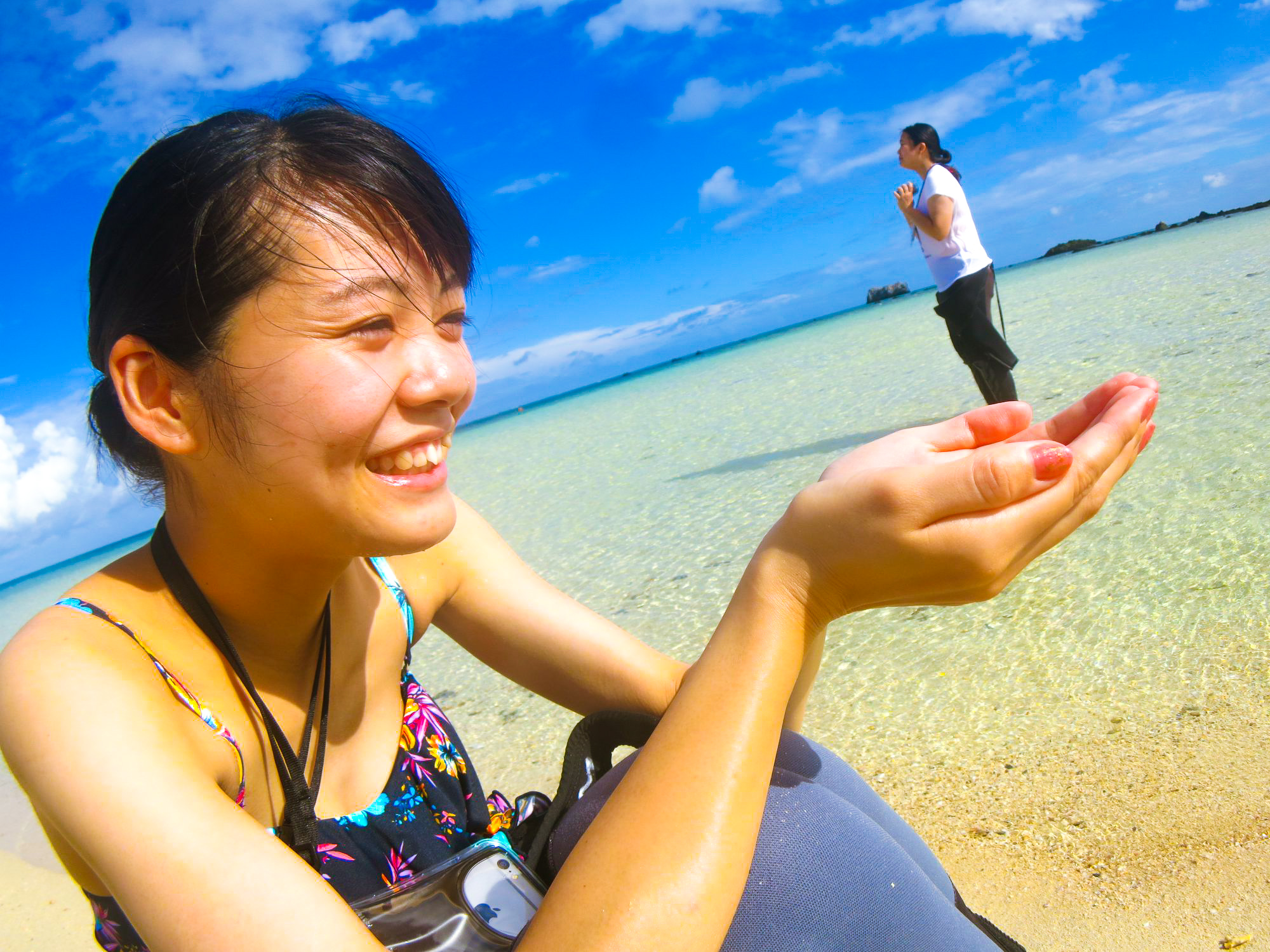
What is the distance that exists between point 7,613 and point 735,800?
19.8m

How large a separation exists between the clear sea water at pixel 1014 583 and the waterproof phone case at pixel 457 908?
1.82 metres

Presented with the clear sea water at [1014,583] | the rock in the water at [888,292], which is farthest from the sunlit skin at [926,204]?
the rock in the water at [888,292]


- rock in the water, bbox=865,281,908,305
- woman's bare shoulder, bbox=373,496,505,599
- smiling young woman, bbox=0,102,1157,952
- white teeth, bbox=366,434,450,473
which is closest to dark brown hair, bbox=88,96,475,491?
smiling young woman, bbox=0,102,1157,952

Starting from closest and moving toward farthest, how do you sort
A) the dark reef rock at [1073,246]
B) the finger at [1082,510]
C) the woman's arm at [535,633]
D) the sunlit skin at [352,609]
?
the sunlit skin at [352,609] → the finger at [1082,510] → the woman's arm at [535,633] → the dark reef rock at [1073,246]

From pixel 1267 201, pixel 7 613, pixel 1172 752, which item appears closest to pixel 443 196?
pixel 1172 752

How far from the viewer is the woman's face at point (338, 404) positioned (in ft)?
3.84

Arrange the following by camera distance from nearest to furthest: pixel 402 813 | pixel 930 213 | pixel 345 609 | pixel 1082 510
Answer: pixel 1082 510 → pixel 402 813 → pixel 345 609 → pixel 930 213

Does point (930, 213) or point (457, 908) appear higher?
point (930, 213)

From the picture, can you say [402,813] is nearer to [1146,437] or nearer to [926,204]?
[1146,437]

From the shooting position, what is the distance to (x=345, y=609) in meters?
1.53

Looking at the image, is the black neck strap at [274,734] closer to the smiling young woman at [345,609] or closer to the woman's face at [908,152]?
the smiling young woman at [345,609]

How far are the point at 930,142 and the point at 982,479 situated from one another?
5370mm

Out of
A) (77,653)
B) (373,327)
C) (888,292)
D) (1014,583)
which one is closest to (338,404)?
(373,327)

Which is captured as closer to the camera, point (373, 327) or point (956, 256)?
point (373, 327)
